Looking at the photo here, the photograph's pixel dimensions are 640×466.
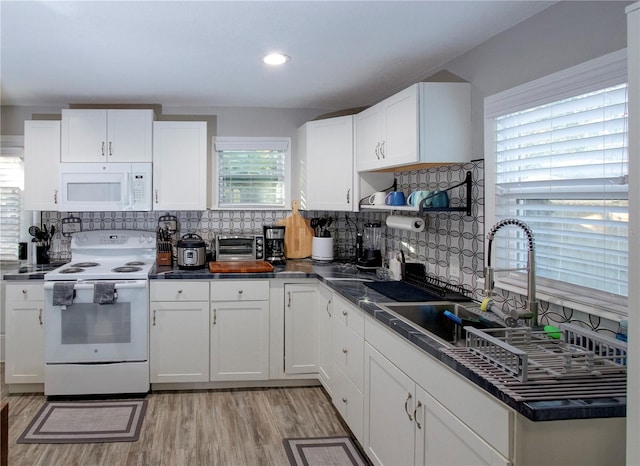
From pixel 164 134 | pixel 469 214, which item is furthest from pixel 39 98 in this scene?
pixel 469 214

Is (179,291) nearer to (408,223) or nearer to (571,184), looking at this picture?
(408,223)

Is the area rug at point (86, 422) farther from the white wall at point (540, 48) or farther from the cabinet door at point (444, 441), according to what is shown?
the white wall at point (540, 48)

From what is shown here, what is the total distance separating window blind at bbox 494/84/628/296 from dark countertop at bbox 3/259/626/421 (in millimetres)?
611

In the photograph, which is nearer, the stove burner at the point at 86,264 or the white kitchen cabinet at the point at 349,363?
the white kitchen cabinet at the point at 349,363

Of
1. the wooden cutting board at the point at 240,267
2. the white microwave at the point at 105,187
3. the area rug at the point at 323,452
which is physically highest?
the white microwave at the point at 105,187

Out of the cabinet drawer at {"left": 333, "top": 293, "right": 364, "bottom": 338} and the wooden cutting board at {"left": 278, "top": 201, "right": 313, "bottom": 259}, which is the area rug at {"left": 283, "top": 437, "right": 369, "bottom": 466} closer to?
the cabinet drawer at {"left": 333, "top": 293, "right": 364, "bottom": 338}

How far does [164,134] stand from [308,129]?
3.75 ft

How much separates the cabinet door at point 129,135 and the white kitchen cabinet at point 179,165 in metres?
0.07

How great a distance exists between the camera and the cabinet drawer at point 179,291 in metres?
3.72

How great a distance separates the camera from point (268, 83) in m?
3.64

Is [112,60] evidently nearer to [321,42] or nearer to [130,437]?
[321,42]

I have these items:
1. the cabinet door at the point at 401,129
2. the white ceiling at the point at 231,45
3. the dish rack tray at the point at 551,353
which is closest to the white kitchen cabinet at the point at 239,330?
the cabinet door at the point at 401,129

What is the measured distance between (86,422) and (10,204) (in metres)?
2.14

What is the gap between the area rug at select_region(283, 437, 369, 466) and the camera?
2818 millimetres
